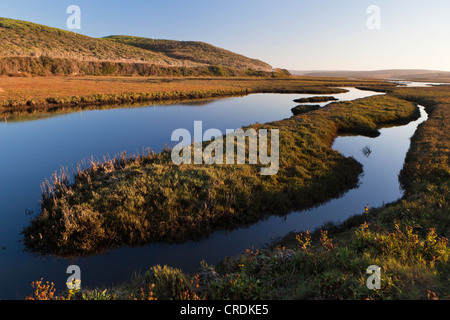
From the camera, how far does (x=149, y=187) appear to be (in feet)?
35.6

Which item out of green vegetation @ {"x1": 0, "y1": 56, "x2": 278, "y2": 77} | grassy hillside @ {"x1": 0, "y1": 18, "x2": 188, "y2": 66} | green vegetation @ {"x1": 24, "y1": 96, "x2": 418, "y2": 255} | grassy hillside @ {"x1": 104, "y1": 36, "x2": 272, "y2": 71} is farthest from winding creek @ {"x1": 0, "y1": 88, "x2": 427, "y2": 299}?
grassy hillside @ {"x1": 104, "y1": 36, "x2": 272, "y2": 71}

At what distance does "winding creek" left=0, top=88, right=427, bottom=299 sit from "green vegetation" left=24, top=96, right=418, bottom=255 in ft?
1.74

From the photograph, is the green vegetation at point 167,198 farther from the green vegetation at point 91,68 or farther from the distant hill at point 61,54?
the distant hill at point 61,54

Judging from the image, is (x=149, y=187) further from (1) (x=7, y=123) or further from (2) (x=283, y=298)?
(1) (x=7, y=123)

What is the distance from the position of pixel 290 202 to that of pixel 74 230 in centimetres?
948

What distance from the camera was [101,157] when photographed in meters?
17.2

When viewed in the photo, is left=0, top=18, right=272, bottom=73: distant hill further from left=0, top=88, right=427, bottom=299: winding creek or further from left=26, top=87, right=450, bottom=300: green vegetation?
left=26, top=87, right=450, bottom=300: green vegetation

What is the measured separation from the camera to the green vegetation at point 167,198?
8443 millimetres

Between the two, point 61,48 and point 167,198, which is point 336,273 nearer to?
point 167,198

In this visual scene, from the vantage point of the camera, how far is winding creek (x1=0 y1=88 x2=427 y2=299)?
7.36 m

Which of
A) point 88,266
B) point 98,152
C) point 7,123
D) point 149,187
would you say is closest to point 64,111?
point 7,123

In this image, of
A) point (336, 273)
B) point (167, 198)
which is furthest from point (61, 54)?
point (336, 273)

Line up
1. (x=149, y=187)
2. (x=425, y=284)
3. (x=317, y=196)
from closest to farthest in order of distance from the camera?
(x=425, y=284) < (x=149, y=187) < (x=317, y=196)

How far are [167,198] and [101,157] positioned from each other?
1007 cm
